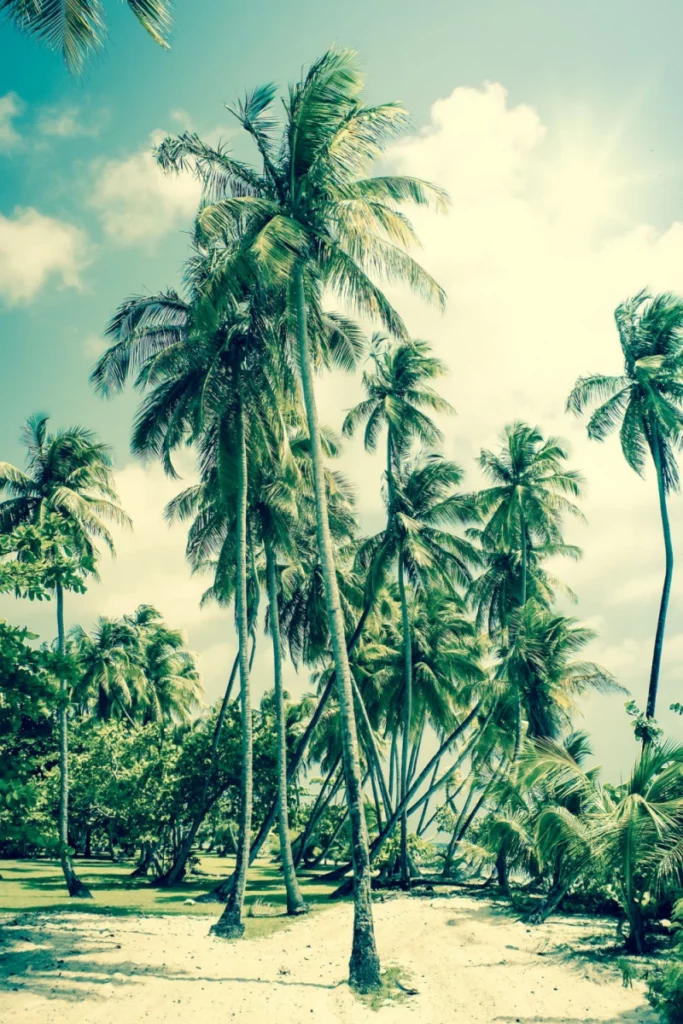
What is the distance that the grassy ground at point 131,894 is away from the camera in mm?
19109

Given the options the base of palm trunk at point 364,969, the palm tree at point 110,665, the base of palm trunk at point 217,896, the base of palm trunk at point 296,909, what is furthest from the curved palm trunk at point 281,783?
the palm tree at point 110,665

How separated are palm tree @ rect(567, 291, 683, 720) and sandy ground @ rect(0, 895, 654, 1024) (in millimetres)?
9329

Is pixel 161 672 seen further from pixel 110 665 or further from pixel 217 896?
pixel 217 896

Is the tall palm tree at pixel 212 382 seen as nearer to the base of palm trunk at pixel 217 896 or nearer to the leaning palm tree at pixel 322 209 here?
the leaning palm tree at pixel 322 209

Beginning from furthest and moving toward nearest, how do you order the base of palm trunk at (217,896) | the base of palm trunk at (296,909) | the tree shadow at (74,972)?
the base of palm trunk at (217,896) → the base of palm trunk at (296,909) → the tree shadow at (74,972)

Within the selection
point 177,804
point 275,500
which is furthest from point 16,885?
point 275,500

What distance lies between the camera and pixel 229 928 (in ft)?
48.5

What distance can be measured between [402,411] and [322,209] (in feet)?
40.1

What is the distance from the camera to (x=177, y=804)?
26.5 metres

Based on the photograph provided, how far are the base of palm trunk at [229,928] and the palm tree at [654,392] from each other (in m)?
12.5

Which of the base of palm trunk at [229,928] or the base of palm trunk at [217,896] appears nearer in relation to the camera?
the base of palm trunk at [229,928]

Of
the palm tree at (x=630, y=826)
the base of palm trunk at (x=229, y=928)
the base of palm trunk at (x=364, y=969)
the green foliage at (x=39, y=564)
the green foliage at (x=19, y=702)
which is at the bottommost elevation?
the base of palm trunk at (x=229, y=928)

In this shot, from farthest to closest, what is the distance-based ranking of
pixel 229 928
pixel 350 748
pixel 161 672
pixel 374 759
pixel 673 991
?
pixel 161 672 → pixel 374 759 → pixel 229 928 → pixel 350 748 → pixel 673 991

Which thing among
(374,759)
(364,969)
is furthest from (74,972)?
(374,759)
